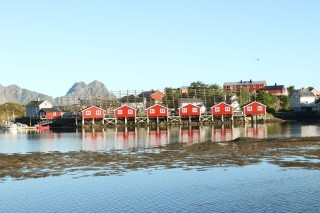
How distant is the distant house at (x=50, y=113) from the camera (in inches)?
5207

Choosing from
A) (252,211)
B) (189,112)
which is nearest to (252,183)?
(252,211)

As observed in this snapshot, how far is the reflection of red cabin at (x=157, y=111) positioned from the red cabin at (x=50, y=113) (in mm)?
29964

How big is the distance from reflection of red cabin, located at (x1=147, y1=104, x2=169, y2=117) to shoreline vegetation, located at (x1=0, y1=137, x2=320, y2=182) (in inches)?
2328

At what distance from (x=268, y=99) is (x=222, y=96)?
13.4 metres

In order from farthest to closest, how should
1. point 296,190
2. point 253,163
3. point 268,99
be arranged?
1. point 268,99
2. point 253,163
3. point 296,190

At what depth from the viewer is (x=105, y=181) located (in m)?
35.2

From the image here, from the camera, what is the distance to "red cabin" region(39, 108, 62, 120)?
132250 millimetres

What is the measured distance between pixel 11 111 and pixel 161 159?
11491 centimetres

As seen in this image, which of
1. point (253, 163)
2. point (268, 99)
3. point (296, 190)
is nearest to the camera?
point (296, 190)

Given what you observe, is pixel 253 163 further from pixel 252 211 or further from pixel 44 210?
pixel 44 210

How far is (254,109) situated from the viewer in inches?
4774

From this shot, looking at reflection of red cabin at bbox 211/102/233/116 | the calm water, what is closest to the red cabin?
reflection of red cabin at bbox 211/102/233/116

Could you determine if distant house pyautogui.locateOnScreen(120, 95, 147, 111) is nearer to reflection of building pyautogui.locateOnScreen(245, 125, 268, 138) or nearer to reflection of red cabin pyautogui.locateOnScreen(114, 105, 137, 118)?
reflection of red cabin pyautogui.locateOnScreen(114, 105, 137, 118)

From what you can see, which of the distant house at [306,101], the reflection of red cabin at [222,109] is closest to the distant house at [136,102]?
the reflection of red cabin at [222,109]
